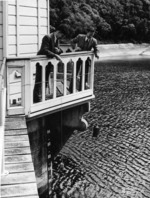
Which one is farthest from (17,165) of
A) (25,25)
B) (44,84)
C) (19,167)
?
(25,25)

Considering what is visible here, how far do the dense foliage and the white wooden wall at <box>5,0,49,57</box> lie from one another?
55.4 m

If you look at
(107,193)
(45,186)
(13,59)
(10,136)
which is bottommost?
(107,193)

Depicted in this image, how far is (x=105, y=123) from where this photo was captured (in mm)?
21688

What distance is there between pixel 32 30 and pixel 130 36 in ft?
241

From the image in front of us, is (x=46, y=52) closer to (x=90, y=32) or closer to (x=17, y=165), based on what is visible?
(x=90, y=32)

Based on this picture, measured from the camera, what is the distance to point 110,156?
15711mm

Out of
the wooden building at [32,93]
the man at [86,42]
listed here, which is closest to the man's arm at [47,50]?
the wooden building at [32,93]

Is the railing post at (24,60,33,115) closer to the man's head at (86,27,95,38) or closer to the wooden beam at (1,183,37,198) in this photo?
the man's head at (86,27,95,38)

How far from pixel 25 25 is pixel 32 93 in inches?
97.3

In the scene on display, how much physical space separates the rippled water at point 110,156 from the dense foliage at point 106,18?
137 feet

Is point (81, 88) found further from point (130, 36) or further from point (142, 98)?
point (130, 36)

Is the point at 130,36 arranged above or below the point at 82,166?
above

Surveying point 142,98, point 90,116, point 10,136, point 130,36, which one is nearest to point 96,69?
point 142,98

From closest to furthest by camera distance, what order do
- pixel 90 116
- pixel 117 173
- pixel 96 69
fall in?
pixel 117 173, pixel 90 116, pixel 96 69
